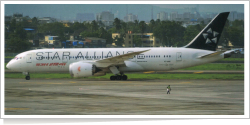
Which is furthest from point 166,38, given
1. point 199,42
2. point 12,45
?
point 199,42

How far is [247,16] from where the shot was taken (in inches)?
610

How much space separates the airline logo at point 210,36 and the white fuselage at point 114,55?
50.9 inches

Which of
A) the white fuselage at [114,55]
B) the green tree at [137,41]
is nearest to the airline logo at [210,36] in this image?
the white fuselage at [114,55]

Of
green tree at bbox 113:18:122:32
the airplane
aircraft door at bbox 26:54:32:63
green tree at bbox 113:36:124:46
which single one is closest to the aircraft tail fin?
the airplane

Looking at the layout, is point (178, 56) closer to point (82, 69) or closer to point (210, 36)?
point (210, 36)

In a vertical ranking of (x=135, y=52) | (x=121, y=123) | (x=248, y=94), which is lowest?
(x=121, y=123)

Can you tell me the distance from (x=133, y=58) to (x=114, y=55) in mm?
1918

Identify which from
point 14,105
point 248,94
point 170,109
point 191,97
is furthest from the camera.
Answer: point 191,97

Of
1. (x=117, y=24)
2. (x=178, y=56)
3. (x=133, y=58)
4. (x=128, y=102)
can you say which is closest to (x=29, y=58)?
(x=133, y=58)

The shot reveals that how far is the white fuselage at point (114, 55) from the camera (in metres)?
33.2

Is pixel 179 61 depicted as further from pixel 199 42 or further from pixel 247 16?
pixel 247 16

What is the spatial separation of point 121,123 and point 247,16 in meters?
7.53

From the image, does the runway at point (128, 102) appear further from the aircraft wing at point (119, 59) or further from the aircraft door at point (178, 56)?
the aircraft door at point (178, 56)

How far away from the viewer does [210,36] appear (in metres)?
33.9
